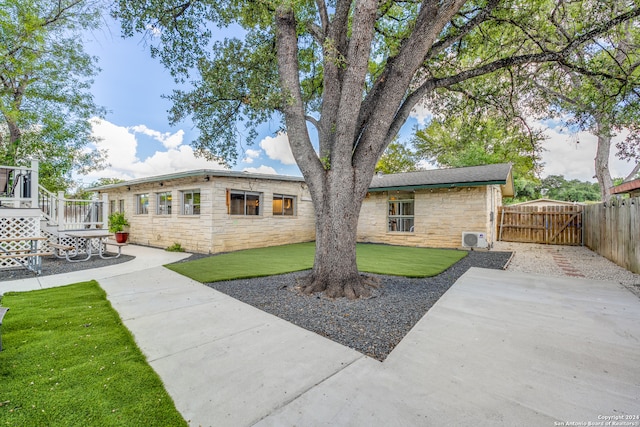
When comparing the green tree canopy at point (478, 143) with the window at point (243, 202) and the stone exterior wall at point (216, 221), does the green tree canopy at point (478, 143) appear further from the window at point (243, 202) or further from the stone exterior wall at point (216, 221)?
the window at point (243, 202)

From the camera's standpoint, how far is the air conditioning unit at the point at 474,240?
10169 mm

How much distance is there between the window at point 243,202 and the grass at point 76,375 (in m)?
6.87

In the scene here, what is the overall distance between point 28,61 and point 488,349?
18628 millimetres

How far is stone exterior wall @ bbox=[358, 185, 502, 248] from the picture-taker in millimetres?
10452

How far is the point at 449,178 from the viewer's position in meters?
11.2

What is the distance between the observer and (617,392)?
2.04 metres

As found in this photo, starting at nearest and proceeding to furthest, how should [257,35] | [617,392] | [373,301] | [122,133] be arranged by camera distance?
1. [617,392]
2. [373,301]
3. [257,35]
4. [122,133]

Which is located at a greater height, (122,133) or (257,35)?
(122,133)

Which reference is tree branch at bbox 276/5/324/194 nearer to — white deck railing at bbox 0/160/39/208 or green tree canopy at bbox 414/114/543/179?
green tree canopy at bbox 414/114/543/179

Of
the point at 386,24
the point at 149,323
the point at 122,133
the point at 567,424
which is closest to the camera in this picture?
the point at 567,424

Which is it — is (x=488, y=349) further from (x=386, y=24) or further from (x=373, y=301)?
(x=386, y=24)

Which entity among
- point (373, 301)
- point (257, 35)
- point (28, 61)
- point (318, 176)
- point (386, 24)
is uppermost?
point (28, 61)

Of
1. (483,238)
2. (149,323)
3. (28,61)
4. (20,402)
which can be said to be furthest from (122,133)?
(483,238)

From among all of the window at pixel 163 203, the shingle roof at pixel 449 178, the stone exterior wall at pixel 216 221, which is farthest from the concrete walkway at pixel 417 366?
the window at pixel 163 203
